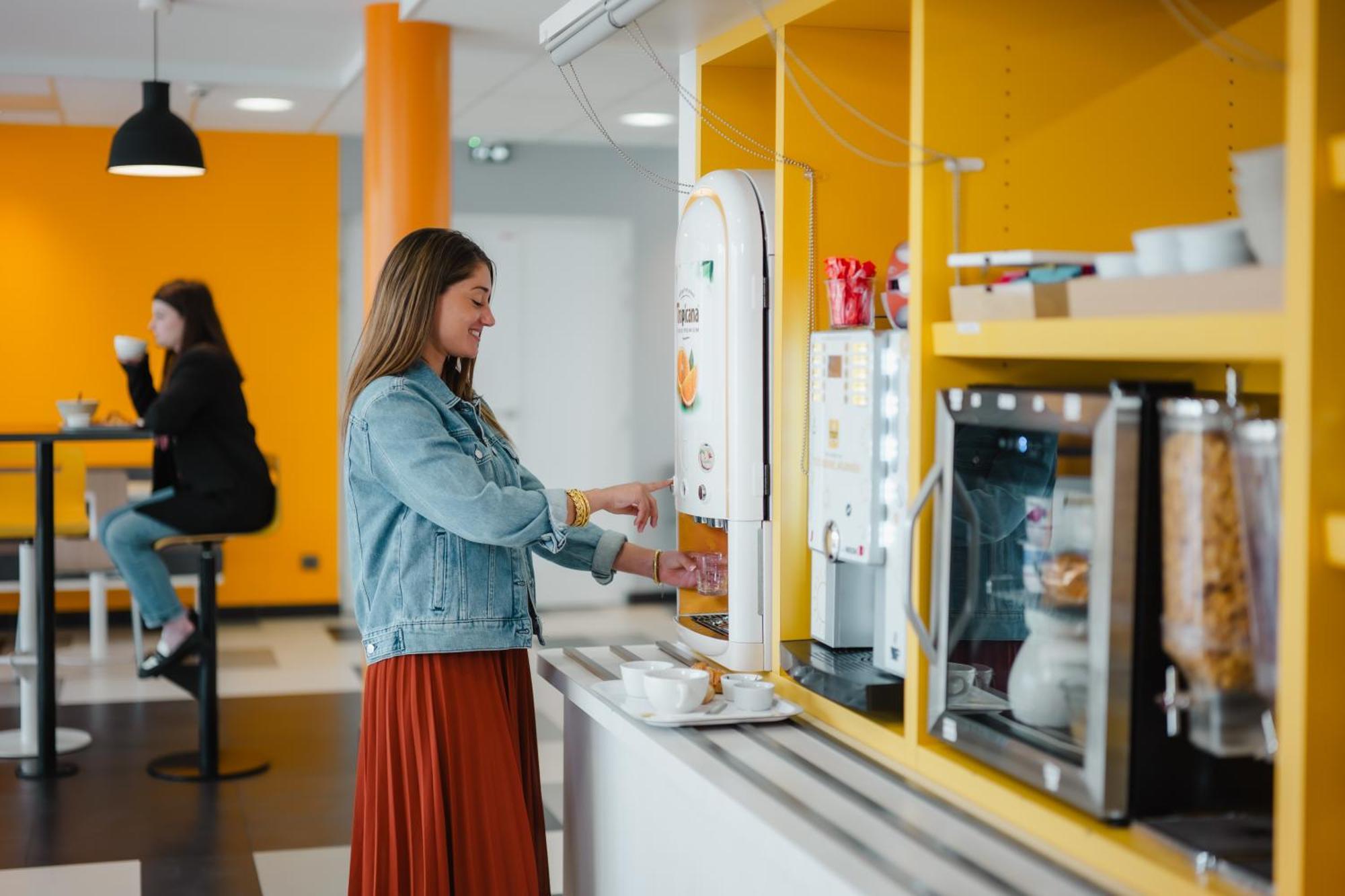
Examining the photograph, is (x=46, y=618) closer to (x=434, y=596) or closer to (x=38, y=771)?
(x=38, y=771)

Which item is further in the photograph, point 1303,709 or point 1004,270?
point 1004,270

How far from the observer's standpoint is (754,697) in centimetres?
205

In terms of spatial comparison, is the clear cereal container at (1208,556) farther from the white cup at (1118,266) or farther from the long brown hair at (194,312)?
the long brown hair at (194,312)

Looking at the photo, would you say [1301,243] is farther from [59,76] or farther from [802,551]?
[59,76]

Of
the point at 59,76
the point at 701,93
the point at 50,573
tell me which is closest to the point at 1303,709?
the point at 701,93

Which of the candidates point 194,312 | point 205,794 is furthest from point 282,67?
point 205,794

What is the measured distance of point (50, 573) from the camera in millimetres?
4684

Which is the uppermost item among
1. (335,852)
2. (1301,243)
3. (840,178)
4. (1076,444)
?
(840,178)

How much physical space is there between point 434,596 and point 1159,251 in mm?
1374

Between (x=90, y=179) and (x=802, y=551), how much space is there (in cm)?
640

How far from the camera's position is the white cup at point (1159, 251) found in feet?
4.28

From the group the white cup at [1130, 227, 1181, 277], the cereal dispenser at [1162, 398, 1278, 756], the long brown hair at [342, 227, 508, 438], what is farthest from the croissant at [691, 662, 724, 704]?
the white cup at [1130, 227, 1181, 277]

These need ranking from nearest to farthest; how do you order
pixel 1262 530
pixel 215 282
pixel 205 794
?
1. pixel 1262 530
2. pixel 205 794
3. pixel 215 282

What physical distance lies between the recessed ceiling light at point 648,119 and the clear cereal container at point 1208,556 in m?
5.81
